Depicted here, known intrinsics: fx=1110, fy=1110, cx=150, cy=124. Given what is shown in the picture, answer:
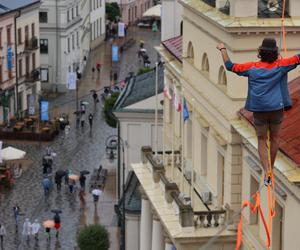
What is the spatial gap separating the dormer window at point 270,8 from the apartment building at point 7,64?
4999 centimetres

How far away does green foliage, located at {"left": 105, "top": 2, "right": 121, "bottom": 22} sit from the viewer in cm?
13100

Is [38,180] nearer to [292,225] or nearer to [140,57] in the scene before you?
[292,225]

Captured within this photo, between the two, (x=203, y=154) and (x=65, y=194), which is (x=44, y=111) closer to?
(x=65, y=194)

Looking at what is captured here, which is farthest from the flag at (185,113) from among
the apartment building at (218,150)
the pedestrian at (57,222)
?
the pedestrian at (57,222)

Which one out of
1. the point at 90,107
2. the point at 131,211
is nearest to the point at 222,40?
the point at 131,211

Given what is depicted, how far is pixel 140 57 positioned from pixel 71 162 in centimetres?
4389

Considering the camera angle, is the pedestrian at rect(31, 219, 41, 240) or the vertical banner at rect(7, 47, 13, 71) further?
the vertical banner at rect(7, 47, 13, 71)

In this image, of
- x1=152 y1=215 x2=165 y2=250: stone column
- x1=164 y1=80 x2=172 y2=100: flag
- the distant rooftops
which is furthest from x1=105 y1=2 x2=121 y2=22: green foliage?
x1=152 y1=215 x2=165 y2=250: stone column

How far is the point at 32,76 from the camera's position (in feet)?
282

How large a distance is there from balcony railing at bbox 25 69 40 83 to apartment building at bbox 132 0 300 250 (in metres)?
44.9

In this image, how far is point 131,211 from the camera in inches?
1938

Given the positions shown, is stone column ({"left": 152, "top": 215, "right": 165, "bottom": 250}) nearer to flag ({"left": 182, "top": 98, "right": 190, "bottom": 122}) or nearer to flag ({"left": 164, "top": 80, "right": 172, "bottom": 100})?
flag ({"left": 182, "top": 98, "right": 190, "bottom": 122})

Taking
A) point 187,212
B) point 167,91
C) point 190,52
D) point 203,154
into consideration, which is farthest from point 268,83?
point 167,91

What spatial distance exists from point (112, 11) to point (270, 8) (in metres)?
101
